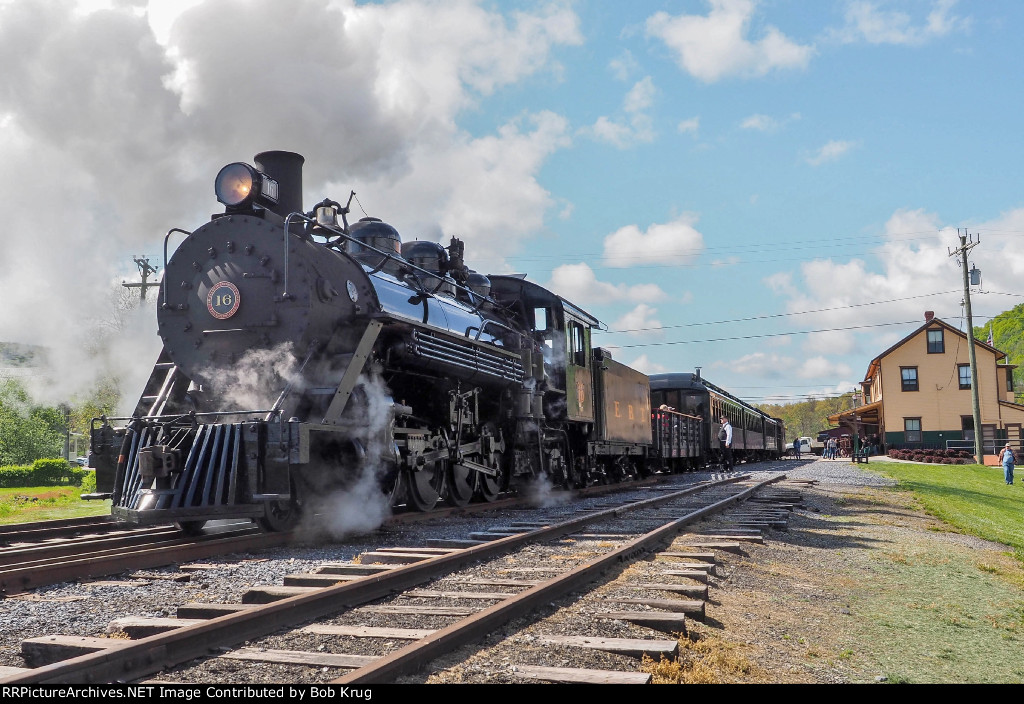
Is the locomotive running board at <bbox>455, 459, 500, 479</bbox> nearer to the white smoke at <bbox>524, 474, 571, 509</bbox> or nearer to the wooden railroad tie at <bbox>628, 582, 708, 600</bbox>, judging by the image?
the white smoke at <bbox>524, 474, 571, 509</bbox>

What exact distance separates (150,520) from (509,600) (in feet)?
12.6

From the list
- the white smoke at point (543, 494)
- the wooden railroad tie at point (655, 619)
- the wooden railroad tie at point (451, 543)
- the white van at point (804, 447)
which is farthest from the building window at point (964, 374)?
the wooden railroad tie at point (655, 619)

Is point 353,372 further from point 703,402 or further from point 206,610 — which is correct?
point 703,402

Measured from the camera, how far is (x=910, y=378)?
43844mm

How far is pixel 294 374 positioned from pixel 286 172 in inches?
96.3

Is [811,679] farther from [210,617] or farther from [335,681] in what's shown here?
[210,617]

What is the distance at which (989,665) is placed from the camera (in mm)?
3576

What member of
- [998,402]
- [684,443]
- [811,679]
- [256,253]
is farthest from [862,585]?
[998,402]

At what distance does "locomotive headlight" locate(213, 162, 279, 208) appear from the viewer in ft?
26.1

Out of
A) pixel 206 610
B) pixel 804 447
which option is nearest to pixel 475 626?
pixel 206 610

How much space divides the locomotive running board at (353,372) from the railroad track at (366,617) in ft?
4.53

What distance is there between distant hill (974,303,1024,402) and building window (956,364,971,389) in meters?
42.1

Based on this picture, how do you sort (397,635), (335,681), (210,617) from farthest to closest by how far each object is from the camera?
1. (210,617)
2. (397,635)
3. (335,681)

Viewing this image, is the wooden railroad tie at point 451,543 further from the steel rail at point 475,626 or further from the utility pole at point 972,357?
the utility pole at point 972,357
